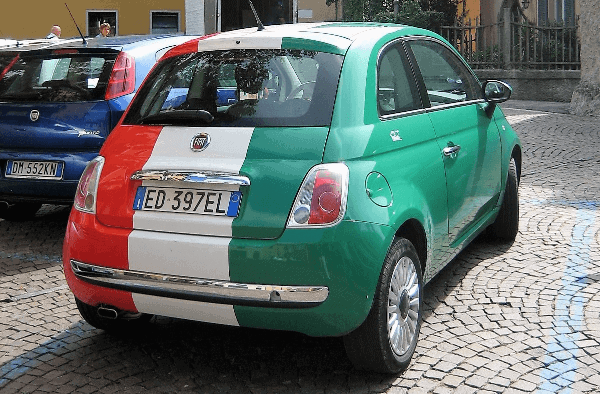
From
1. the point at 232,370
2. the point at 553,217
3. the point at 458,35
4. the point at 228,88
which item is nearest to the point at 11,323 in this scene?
the point at 232,370

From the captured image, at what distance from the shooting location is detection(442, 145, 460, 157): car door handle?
15.5 feet

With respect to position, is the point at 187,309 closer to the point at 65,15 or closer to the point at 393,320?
the point at 393,320

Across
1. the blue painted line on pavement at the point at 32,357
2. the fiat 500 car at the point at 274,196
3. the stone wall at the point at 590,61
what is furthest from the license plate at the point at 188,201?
the stone wall at the point at 590,61

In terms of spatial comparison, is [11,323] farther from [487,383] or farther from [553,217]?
[553,217]

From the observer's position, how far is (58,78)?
691 cm

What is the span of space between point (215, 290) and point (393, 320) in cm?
85

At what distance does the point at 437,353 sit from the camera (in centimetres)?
428

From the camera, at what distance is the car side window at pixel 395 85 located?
4.19 metres

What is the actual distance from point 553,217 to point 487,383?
3824mm

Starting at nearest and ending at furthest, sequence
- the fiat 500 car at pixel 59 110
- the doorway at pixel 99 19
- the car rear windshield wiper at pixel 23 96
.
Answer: the fiat 500 car at pixel 59 110 → the car rear windshield wiper at pixel 23 96 → the doorway at pixel 99 19

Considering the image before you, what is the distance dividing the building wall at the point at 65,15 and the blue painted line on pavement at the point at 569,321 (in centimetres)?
1882

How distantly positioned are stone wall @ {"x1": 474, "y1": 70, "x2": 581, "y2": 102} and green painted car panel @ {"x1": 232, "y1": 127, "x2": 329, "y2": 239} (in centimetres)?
1566

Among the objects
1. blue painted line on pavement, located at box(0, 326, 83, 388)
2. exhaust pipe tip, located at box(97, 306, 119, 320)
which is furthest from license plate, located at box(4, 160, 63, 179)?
exhaust pipe tip, located at box(97, 306, 119, 320)

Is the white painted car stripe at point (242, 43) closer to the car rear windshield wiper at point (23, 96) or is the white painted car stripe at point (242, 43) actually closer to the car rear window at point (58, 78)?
the car rear window at point (58, 78)
